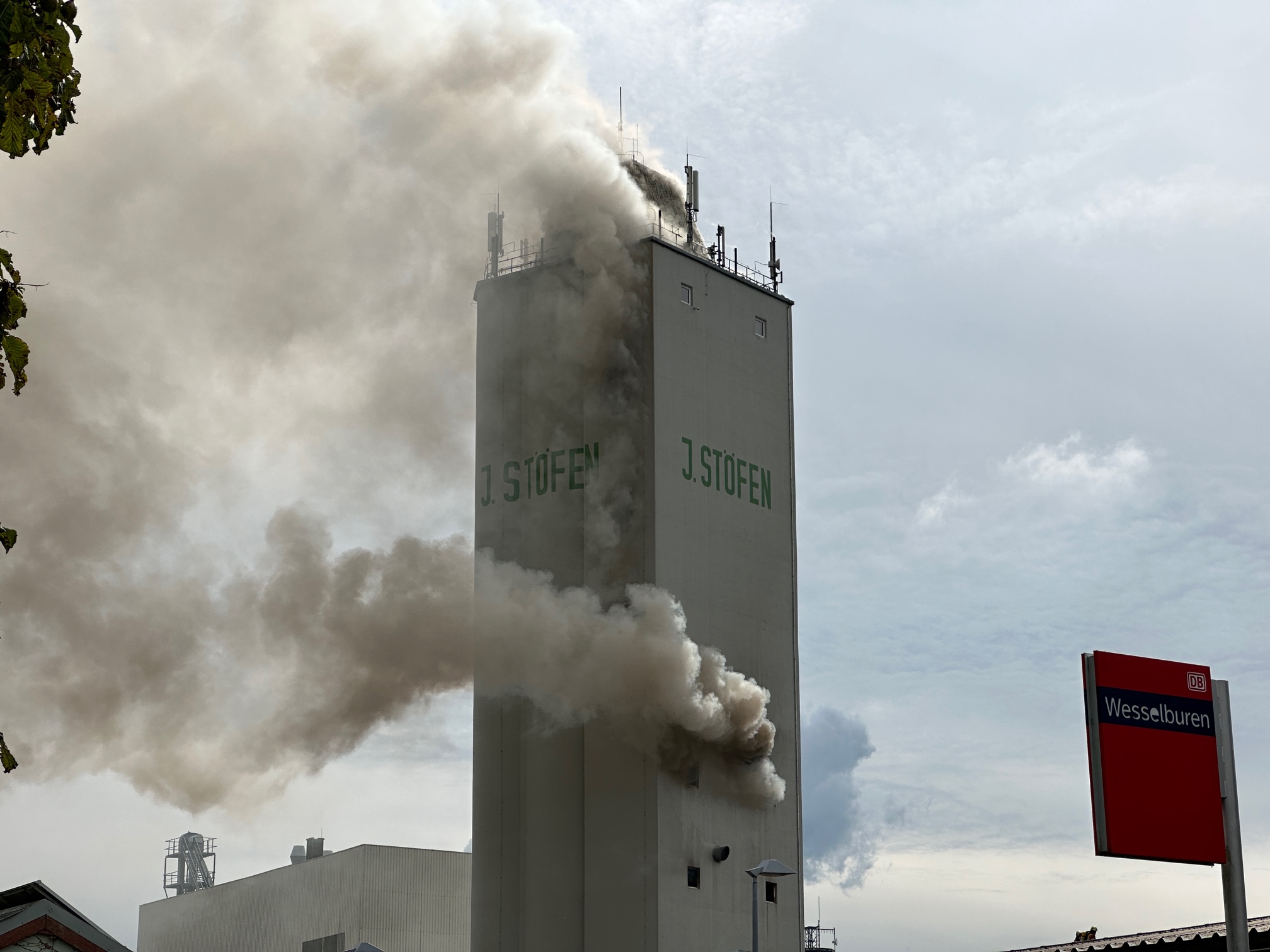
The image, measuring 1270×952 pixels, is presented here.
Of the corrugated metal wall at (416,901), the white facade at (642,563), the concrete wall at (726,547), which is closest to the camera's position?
the white facade at (642,563)

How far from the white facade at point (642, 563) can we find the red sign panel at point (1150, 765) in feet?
105

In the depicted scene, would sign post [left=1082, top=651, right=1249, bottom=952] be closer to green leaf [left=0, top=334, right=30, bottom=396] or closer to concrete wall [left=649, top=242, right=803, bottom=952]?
green leaf [left=0, top=334, right=30, bottom=396]

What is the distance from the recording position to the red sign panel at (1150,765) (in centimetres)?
2141

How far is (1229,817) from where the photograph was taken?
2142 centimetres

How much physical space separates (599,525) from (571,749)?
7.48 metres

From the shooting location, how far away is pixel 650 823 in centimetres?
5241

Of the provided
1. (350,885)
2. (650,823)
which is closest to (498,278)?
(650,823)

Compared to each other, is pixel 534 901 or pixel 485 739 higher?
pixel 485 739

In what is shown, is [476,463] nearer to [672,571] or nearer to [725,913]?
[672,571]

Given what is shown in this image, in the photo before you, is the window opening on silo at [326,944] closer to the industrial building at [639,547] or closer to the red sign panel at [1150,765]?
the industrial building at [639,547]

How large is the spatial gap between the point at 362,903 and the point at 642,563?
1977 cm

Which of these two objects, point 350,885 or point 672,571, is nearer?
point 672,571

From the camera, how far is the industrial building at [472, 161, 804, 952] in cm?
5338

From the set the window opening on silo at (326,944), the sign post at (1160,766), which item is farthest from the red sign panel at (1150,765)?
the window opening on silo at (326,944)
